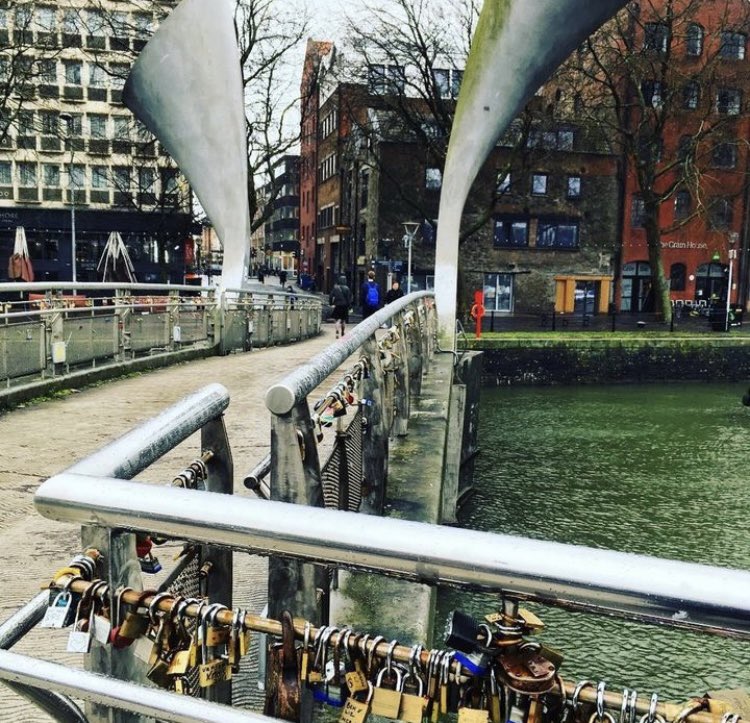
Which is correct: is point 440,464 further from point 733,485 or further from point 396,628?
point 733,485

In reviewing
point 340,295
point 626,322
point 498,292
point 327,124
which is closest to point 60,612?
point 340,295

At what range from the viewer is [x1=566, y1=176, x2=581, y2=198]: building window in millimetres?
37719

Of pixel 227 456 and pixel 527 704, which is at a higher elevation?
pixel 227 456

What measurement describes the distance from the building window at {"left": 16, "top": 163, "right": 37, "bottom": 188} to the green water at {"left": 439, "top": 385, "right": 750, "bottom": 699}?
31.5 meters

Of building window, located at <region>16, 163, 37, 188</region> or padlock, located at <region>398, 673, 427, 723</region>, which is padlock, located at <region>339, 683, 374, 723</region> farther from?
building window, located at <region>16, 163, 37, 188</region>

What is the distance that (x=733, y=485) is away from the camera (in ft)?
40.5

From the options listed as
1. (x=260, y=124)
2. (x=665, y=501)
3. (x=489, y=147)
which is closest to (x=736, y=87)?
(x=260, y=124)

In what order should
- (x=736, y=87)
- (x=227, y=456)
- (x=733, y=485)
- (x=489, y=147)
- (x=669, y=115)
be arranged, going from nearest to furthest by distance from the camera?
(x=227, y=456)
(x=733, y=485)
(x=489, y=147)
(x=669, y=115)
(x=736, y=87)

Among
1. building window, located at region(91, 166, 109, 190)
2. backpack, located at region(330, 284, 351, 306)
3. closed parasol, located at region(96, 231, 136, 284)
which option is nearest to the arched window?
backpack, located at region(330, 284, 351, 306)

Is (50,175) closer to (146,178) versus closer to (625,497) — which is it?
(146,178)

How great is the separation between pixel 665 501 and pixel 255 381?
578 cm

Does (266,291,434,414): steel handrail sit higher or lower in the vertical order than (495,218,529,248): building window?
lower

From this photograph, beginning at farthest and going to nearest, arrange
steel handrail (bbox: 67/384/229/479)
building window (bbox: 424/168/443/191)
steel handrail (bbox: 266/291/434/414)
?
1. building window (bbox: 424/168/443/191)
2. steel handrail (bbox: 266/291/434/414)
3. steel handrail (bbox: 67/384/229/479)

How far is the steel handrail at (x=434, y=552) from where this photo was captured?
37.5 inches
